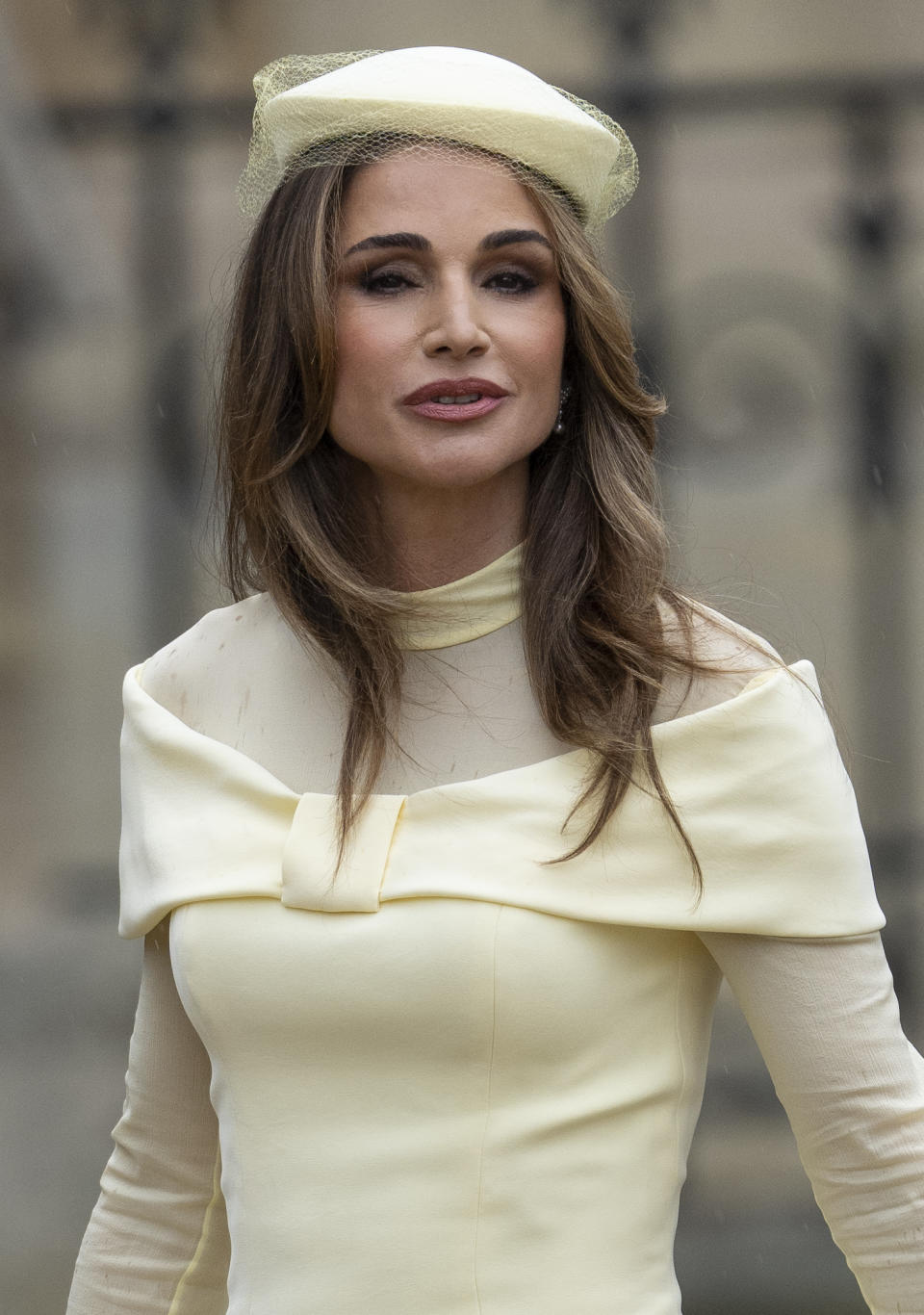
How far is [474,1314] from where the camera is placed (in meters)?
1.38

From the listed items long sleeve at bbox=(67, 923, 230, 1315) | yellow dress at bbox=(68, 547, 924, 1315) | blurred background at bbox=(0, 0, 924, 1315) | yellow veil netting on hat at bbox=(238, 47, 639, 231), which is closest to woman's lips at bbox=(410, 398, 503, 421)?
yellow veil netting on hat at bbox=(238, 47, 639, 231)

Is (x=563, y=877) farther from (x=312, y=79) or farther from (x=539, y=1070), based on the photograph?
(x=312, y=79)

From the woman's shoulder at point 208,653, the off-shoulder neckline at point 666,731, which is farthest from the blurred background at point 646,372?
the off-shoulder neckline at point 666,731

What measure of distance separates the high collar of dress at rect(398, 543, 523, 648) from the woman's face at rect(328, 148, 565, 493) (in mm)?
93

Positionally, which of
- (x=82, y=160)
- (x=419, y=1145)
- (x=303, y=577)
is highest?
(x=82, y=160)

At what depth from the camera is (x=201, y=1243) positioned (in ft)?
5.51

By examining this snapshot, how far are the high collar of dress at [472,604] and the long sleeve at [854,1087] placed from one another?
0.35 meters

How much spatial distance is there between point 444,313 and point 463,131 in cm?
17

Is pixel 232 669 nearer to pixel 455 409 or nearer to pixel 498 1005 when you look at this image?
pixel 455 409

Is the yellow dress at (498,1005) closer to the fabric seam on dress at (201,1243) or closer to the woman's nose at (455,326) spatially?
the fabric seam on dress at (201,1243)

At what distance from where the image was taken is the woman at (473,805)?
139 centimetres

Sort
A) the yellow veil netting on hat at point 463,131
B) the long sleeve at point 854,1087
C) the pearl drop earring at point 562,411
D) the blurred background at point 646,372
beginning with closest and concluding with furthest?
the long sleeve at point 854,1087
the yellow veil netting on hat at point 463,131
the pearl drop earring at point 562,411
the blurred background at point 646,372

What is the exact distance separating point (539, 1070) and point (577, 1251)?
15 centimetres

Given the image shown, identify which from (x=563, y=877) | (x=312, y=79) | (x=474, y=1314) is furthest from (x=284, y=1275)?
(x=312, y=79)
